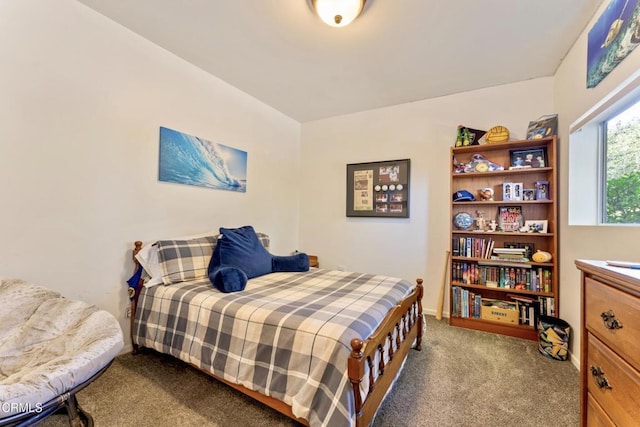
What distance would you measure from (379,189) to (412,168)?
481 millimetres

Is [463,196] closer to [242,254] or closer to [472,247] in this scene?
[472,247]

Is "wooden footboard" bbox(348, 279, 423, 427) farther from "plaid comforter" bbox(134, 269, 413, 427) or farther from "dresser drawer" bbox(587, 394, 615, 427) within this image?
"dresser drawer" bbox(587, 394, 615, 427)

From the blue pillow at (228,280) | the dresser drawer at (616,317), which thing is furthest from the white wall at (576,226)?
the blue pillow at (228,280)

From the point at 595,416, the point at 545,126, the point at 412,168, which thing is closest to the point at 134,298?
the point at 595,416

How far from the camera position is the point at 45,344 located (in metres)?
1.21

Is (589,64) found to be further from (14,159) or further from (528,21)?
(14,159)

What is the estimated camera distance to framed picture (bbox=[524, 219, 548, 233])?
2574 millimetres

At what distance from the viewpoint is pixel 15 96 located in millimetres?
1659

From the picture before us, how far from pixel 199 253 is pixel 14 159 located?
127 centimetres

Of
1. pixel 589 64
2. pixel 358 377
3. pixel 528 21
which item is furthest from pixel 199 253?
pixel 589 64

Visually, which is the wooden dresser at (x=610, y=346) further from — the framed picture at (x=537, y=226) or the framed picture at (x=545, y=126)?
the framed picture at (x=545, y=126)

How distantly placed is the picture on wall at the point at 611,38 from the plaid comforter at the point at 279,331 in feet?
6.48

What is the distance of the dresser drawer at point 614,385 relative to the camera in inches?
30.7

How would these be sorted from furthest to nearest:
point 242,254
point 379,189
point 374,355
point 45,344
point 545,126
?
point 379,189
point 545,126
point 242,254
point 374,355
point 45,344
